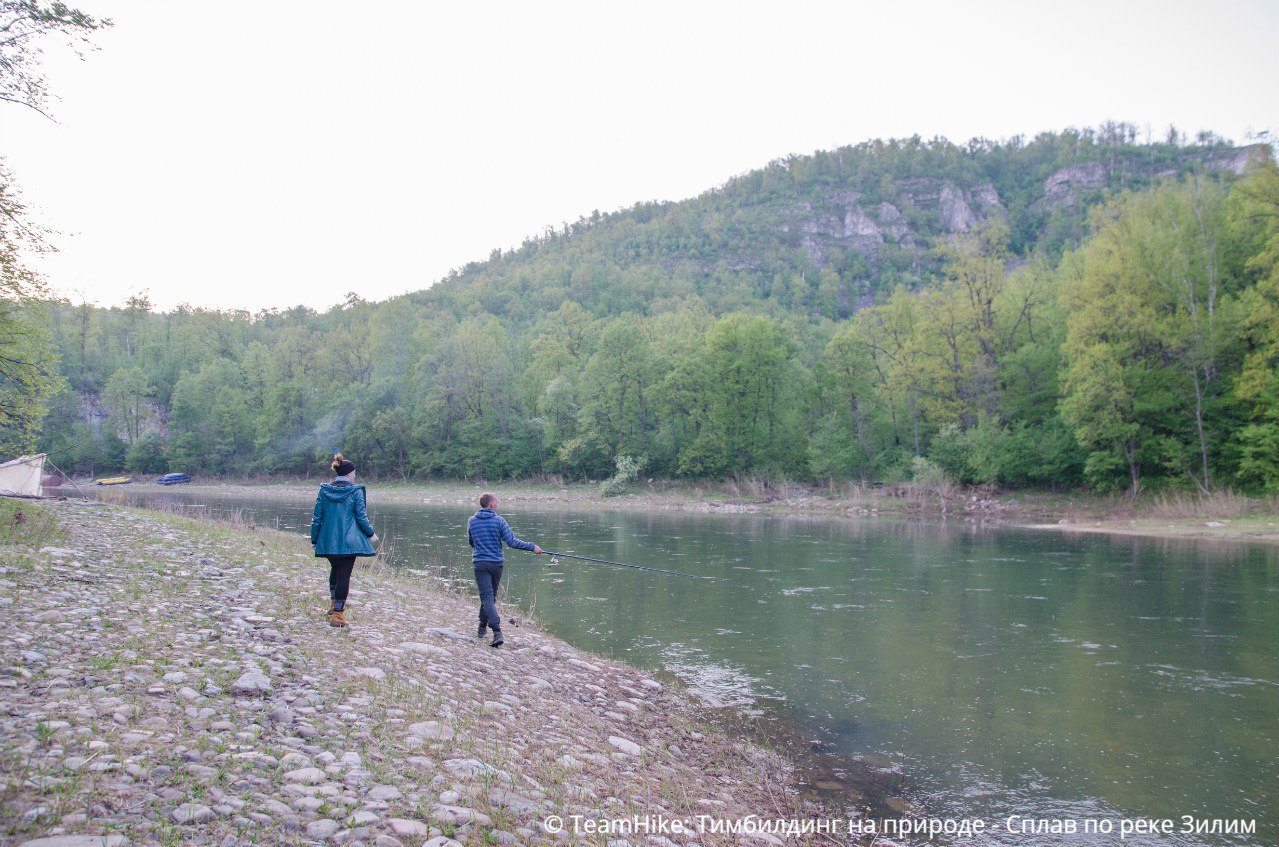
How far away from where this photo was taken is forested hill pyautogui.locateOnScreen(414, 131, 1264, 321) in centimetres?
11825

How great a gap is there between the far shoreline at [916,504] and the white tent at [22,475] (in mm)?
30056

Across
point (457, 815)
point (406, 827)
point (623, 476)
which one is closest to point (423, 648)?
point (457, 815)

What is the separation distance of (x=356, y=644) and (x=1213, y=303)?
146 feet

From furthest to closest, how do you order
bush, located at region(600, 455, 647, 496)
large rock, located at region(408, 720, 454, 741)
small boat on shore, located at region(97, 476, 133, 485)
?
small boat on shore, located at region(97, 476, 133, 485), bush, located at region(600, 455, 647, 496), large rock, located at region(408, 720, 454, 741)

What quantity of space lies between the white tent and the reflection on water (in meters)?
11.1

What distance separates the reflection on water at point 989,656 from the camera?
25.3 feet

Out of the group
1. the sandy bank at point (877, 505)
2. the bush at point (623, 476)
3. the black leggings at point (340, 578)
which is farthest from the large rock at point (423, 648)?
the bush at point (623, 476)

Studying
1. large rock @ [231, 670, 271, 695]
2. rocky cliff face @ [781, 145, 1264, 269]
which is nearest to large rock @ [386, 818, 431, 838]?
large rock @ [231, 670, 271, 695]

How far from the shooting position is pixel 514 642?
36.0 ft

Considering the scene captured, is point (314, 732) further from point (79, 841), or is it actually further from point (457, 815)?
point (79, 841)

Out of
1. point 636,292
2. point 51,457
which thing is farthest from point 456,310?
point 51,457

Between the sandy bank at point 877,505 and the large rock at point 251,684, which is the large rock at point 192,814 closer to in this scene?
the large rock at point 251,684

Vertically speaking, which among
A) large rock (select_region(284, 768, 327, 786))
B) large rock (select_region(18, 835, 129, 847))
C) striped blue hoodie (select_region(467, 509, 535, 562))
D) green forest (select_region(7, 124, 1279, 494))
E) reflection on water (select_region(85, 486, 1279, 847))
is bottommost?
reflection on water (select_region(85, 486, 1279, 847))

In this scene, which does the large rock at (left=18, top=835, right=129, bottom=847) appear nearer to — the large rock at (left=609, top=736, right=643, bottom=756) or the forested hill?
the large rock at (left=609, top=736, right=643, bottom=756)
